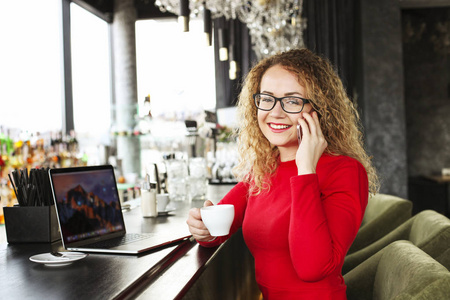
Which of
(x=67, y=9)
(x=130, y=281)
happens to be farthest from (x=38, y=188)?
(x=67, y=9)

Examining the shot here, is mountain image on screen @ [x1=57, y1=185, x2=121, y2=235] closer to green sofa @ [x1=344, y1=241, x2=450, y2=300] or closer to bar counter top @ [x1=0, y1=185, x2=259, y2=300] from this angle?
bar counter top @ [x1=0, y1=185, x2=259, y2=300]

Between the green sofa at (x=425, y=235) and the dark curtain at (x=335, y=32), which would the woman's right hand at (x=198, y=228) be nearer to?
the green sofa at (x=425, y=235)

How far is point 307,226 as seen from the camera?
3.59ft

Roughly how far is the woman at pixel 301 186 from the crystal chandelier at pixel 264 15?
3323 mm

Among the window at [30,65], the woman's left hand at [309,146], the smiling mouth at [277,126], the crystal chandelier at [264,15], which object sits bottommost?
the woman's left hand at [309,146]

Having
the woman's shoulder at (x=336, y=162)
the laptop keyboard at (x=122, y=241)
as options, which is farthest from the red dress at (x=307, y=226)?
the laptop keyboard at (x=122, y=241)

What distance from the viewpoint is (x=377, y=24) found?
18.9 feet

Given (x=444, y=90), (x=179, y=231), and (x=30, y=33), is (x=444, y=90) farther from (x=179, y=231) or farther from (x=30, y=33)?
(x=179, y=231)

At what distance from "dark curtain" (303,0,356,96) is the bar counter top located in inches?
210

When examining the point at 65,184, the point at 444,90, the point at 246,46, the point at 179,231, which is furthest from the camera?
the point at 444,90

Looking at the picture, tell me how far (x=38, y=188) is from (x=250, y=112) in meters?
0.77

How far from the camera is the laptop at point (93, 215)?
126 centimetres

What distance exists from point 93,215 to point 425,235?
116 cm

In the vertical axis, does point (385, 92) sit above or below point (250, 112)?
above
